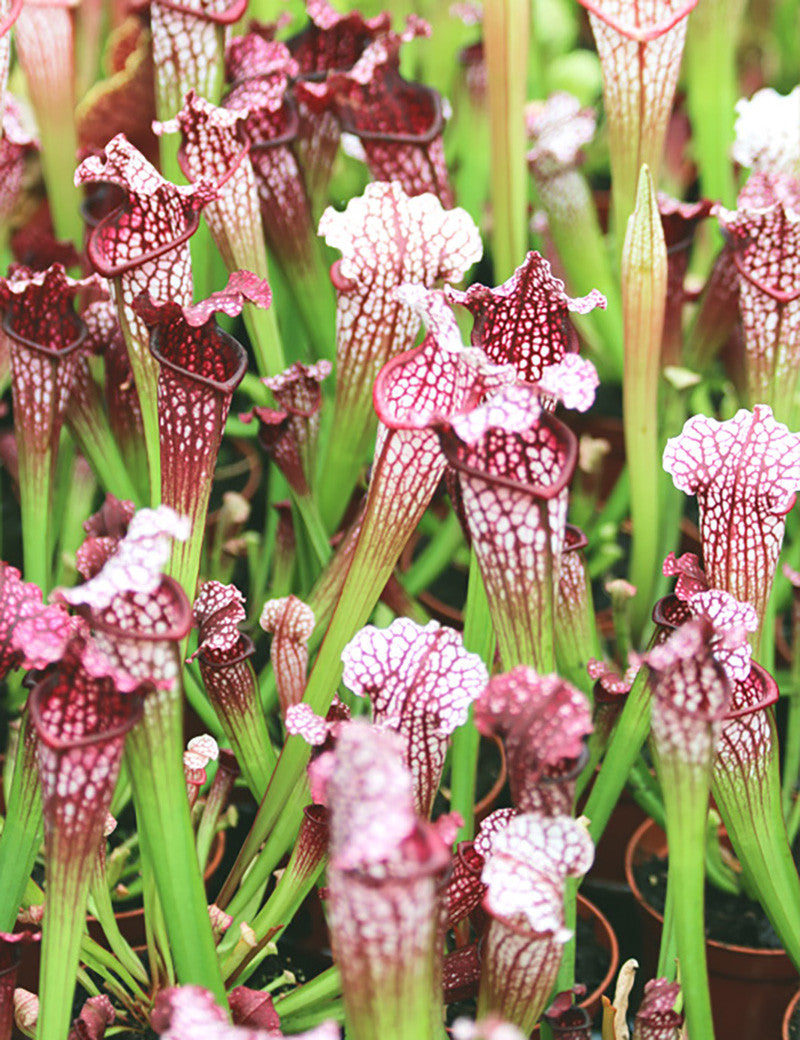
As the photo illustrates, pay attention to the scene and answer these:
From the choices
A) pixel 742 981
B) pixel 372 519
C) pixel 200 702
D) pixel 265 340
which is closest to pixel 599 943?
pixel 742 981

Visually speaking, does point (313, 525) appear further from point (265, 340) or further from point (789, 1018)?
point (789, 1018)

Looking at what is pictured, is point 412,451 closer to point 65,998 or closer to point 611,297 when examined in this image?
point 65,998

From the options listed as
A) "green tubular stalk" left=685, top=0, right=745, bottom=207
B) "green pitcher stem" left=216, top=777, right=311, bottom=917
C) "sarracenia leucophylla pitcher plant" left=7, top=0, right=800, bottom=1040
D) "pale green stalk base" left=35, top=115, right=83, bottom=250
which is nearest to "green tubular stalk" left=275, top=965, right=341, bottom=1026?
"sarracenia leucophylla pitcher plant" left=7, top=0, right=800, bottom=1040

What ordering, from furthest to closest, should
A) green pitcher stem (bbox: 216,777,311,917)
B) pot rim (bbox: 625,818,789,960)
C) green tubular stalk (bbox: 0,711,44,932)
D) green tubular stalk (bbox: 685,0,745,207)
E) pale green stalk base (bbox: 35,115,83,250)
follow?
1. green tubular stalk (bbox: 685,0,745,207)
2. pale green stalk base (bbox: 35,115,83,250)
3. pot rim (bbox: 625,818,789,960)
4. green pitcher stem (bbox: 216,777,311,917)
5. green tubular stalk (bbox: 0,711,44,932)

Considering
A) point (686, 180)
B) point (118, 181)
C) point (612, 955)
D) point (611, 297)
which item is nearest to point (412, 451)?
point (118, 181)

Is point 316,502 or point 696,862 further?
point 316,502

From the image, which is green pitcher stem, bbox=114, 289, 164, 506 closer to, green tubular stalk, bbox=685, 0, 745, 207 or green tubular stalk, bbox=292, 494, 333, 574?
green tubular stalk, bbox=292, 494, 333, 574

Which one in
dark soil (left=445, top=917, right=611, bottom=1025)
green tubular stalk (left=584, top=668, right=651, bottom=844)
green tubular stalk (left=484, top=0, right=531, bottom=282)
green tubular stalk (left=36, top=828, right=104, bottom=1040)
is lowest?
dark soil (left=445, top=917, right=611, bottom=1025)
